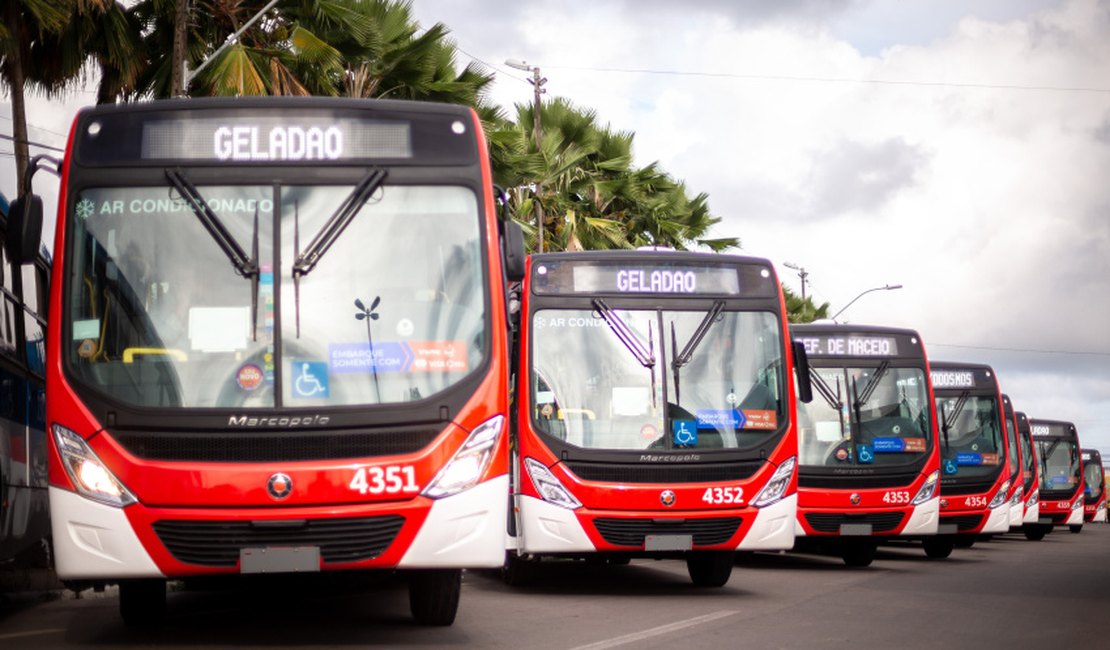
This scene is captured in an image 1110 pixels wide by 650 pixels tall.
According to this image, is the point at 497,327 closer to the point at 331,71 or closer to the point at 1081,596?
the point at 1081,596

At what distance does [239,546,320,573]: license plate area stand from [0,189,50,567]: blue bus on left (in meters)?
2.58

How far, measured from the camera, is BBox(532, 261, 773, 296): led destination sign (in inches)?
542

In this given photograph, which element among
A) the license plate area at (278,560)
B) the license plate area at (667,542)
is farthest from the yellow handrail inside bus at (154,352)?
the license plate area at (667,542)

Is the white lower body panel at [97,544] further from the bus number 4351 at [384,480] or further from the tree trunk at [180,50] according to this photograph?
the tree trunk at [180,50]

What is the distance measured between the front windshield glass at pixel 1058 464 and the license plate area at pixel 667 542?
28918mm

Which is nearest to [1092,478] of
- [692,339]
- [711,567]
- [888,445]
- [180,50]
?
[888,445]

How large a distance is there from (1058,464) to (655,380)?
97.3 ft

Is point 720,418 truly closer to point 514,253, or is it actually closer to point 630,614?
point 630,614

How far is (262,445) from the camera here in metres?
8.40

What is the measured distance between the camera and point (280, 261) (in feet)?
28.7

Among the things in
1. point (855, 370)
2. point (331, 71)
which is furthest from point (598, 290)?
point (331, 71)

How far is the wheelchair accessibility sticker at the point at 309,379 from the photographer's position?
27.9 feet

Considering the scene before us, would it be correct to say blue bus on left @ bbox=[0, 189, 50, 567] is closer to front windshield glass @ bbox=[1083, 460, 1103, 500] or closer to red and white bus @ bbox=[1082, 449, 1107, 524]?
red and white bus @ bbox=[1082, 449, 1107, 524]

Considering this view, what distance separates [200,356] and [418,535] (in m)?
1.54
